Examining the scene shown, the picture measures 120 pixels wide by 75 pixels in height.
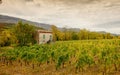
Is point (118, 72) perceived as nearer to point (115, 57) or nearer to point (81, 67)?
point (115, 57)

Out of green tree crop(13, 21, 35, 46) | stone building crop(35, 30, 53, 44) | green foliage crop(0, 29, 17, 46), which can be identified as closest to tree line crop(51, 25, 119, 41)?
stone building crop(35, 30, 53, 44)

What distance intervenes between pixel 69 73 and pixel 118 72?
3886 mm

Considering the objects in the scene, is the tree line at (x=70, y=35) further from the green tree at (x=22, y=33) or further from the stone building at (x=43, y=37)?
the green tree at (x=22, y=33)

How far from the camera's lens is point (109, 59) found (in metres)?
17.3

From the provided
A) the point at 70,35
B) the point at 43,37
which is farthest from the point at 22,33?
the point at 70,35

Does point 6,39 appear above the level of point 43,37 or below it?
below

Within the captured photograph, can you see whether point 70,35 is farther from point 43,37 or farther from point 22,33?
point 22,33

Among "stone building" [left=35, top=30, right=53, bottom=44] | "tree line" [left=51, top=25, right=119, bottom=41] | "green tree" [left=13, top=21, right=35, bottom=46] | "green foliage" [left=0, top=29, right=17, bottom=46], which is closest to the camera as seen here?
"green tree" [left=13, top=21, right=35, bottom=46]

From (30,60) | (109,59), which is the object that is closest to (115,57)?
(109,59)

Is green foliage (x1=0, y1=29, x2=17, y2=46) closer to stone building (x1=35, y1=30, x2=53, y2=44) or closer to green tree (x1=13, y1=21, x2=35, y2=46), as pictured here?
stone building (x1=35, y1=30, x2=53, y2=44)

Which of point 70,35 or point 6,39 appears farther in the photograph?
point 70,35

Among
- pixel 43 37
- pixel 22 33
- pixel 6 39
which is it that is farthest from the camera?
pixel 43 37

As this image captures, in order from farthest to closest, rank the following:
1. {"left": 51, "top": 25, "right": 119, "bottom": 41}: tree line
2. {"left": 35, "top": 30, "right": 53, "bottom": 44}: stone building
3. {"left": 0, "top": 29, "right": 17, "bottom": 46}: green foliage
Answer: {"left": 51, "top": 25, "right": 119, "bottom": 41}: tree line
{"left": 35, "top": 30, "right": 53, "bottom": 44}: stone building
{"left": 0, "top": 29, "right": 17, "bottom": 46}: green foliage

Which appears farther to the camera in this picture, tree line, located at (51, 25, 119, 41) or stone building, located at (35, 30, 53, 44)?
tree line, located at (51, 25, 119, 41)
